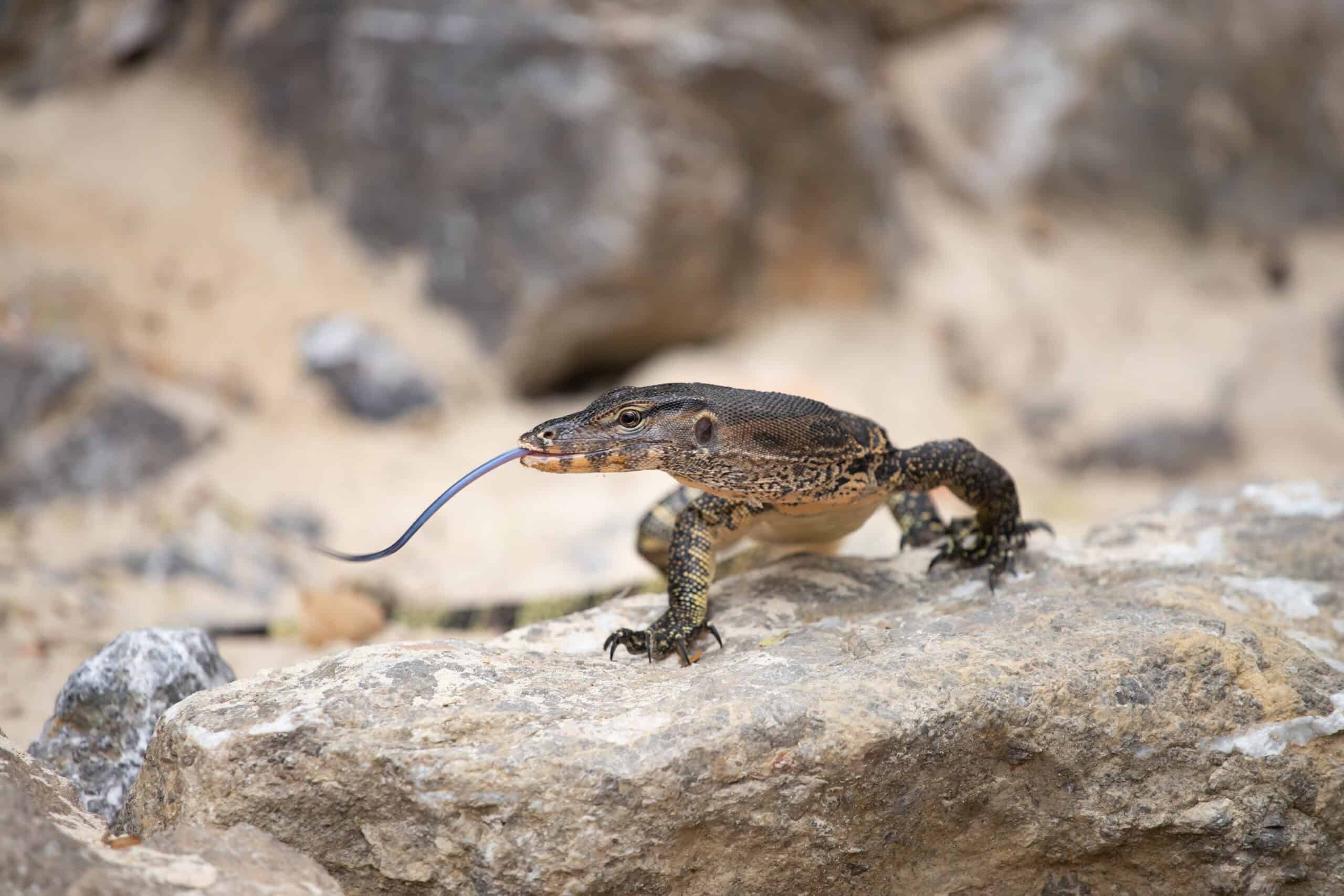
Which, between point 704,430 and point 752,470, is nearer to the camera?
point 704,430

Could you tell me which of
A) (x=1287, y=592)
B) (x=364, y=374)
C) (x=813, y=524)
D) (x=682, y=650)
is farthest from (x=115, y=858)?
(x=364, y=374)

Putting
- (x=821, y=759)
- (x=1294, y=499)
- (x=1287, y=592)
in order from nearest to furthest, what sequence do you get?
(x=821, y=759)
(x=1287, y=592)
(x=1294, y=499)

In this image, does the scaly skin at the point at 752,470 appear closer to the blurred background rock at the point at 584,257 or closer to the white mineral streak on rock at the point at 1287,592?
the white mineral streak on rock at the point at 1287,592

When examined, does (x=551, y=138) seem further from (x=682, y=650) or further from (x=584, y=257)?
(x=682, y=650)

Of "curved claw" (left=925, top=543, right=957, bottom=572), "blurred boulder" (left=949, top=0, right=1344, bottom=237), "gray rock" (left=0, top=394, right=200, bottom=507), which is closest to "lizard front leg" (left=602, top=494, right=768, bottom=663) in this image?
"curved claw" (left=925, top=543, right=957, bottom=572)

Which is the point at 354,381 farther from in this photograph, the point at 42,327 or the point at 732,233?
the point at 732,233

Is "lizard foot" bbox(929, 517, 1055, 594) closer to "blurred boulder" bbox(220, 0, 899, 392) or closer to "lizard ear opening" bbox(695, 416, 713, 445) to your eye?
"lizard ear opening" bbox(695, 416, 713, 445)

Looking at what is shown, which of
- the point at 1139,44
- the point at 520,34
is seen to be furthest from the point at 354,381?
the point at 1139,44

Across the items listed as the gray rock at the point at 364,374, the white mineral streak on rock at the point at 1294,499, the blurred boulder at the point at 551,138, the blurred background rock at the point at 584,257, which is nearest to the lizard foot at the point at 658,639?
the white mineral streak on rock at the point at 1294,499
